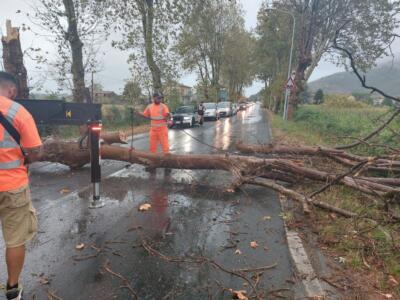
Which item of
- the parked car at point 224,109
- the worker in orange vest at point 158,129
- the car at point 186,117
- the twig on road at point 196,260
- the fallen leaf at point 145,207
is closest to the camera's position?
the twig on road at point 196,260

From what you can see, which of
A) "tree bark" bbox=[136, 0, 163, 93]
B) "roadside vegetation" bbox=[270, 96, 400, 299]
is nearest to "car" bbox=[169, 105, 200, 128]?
"tree bark" bbox=[136, 0, 163, 93]

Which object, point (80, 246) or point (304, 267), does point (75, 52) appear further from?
point (304, 267)

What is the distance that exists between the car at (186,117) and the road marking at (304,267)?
17306 millimetres

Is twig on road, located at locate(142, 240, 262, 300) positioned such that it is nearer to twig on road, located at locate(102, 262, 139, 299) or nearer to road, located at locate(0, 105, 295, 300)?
road, located at locate(0, 105, 295, 300)

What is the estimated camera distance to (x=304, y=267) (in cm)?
338

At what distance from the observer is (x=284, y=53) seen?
123 feet

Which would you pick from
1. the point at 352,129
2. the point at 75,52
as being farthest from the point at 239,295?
the point at 75,52

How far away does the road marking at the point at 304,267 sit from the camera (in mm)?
2942

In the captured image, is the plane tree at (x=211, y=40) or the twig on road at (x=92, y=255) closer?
the twig on road at (x=92, y=255)

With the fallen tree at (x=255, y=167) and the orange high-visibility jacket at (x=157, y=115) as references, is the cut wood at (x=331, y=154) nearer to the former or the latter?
the fallen tree at (x=255, y=167)

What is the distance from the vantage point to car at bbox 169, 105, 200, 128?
72.2ft

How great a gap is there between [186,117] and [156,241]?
18802 millimetres

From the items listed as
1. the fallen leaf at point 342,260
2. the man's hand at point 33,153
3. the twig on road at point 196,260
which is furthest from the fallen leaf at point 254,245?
the man's hand at point 33,153

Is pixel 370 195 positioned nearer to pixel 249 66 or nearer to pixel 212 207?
pixel 212 207
